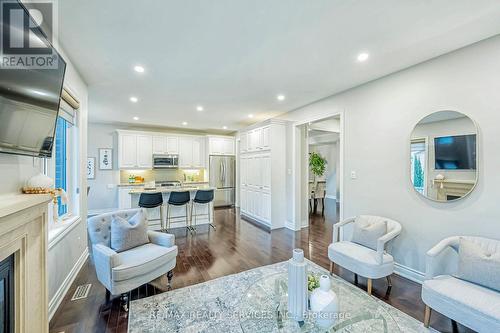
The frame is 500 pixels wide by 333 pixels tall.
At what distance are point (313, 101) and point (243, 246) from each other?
3.17m

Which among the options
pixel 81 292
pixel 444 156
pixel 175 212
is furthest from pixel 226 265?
pixel 444 156

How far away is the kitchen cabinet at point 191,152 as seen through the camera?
24.1ft

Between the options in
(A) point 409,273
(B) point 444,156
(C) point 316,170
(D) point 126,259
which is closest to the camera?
(D) point 126,259

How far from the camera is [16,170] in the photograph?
161 cm

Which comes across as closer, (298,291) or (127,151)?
(298,291)

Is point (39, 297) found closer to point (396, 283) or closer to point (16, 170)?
point (16, 170)

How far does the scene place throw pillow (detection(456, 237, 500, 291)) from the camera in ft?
6.00

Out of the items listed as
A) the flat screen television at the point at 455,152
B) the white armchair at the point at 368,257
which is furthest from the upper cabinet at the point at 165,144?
the flat screen television at the point at 455,152

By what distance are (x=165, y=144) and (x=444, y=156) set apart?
679 cm

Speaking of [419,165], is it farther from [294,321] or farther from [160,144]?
[160,144]

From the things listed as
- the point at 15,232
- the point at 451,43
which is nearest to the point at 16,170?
the point at 15,232

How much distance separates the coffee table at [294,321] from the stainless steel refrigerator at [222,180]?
5.60m

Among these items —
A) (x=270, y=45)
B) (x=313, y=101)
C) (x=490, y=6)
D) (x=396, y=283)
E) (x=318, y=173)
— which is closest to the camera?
(x=490, y=6)

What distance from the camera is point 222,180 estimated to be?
7.53 m
